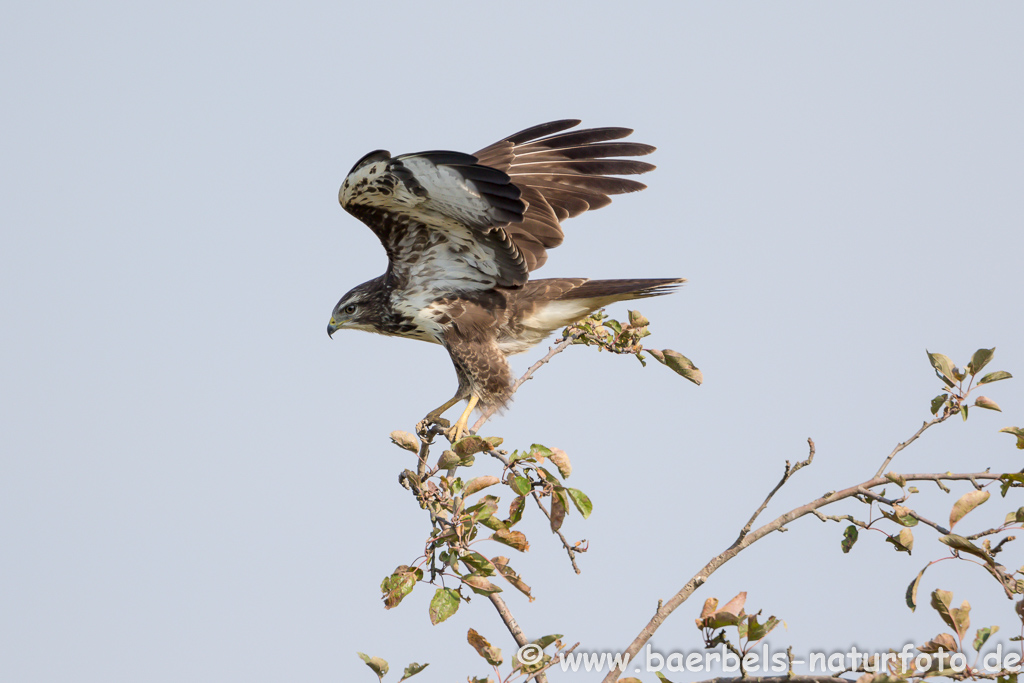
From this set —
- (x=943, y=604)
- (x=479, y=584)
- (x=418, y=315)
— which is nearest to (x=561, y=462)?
(x=479, y=584)

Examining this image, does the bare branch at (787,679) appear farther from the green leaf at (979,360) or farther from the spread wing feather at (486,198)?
the spread wing feather at (486,198)

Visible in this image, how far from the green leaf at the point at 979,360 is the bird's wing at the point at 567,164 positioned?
12.1ft

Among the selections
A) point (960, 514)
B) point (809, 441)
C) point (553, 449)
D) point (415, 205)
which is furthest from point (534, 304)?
point (960, 514)

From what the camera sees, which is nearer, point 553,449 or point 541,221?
point 553,449

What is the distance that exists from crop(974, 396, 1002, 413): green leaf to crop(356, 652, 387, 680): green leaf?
107 inches

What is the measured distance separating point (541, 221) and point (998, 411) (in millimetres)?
3810

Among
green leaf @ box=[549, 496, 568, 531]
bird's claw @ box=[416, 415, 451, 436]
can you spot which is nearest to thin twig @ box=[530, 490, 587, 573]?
green leaf @ box=[549, 496, 568, 531]

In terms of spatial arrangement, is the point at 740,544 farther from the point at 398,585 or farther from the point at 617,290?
the point at 617,290

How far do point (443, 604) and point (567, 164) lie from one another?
4767 millimetres

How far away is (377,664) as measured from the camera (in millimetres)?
3619

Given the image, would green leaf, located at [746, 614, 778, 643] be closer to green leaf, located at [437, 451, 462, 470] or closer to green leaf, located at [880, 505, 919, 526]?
green leaf, located at [880, 505, 919, 526]

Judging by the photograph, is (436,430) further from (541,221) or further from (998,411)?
(998,411)

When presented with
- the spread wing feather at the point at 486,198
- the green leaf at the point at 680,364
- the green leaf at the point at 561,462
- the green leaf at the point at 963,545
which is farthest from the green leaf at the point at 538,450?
the spread wing feather at the point at 486,198

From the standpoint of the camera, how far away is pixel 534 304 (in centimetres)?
676
